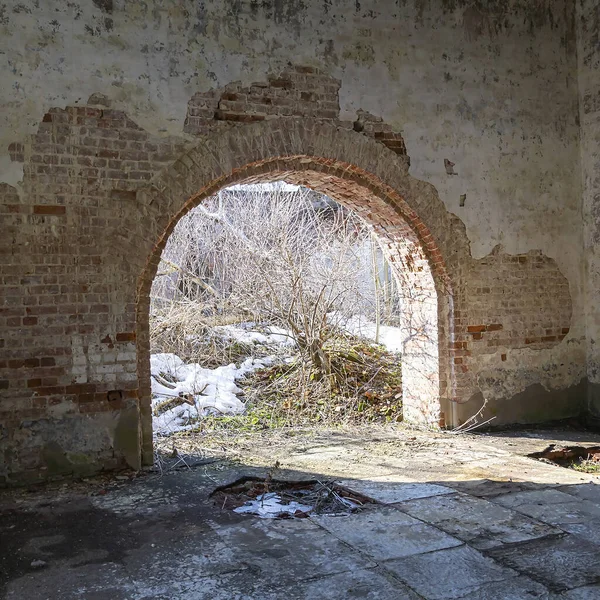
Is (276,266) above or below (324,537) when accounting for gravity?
above

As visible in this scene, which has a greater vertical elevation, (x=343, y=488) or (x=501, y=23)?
(x=501, y=23)

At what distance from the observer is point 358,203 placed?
7242 mm

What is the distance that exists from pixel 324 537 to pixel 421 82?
189 inches

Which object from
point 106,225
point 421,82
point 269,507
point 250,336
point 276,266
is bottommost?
point 269,507

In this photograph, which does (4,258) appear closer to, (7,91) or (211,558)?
(7,91)

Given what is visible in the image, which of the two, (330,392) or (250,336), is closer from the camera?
(330,392)

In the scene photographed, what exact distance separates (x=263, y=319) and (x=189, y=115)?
4.34 meters

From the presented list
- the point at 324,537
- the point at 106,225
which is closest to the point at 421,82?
the point at 106,225

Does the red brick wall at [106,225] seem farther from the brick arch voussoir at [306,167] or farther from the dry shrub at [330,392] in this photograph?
the dry shrub at [330,392]

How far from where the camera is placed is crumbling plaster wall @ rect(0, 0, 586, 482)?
553 cm

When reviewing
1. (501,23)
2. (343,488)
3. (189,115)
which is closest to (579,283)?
(501,23)

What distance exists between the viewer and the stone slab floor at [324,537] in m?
3.39

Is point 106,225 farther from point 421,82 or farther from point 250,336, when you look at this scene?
point 250,336

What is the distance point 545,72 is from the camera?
7574 millimetres
